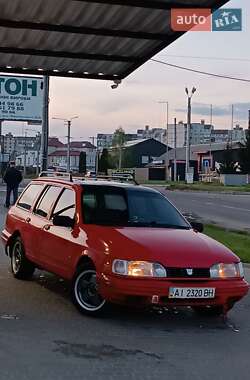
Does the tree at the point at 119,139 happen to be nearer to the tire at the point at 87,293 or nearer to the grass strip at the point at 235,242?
the grass strip at the point at 235,242

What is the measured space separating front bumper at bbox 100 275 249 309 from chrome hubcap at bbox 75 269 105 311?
380mm

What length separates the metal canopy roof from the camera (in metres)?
9.51

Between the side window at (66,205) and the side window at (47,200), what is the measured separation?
0.64ft

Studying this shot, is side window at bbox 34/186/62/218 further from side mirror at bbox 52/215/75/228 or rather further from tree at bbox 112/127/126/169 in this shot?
tree at bbox 112/127/126/169

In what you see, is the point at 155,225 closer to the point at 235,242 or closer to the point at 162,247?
the point at 162,247

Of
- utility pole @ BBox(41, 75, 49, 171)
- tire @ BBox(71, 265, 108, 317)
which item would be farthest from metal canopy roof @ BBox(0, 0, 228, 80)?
utility pole @ BBox(41, 75, 49, 171)

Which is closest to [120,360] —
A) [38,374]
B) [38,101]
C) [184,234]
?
[38,374]

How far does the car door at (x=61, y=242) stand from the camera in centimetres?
792

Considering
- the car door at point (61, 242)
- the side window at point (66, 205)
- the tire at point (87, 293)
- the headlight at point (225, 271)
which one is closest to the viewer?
the headlight at point (225, 271)

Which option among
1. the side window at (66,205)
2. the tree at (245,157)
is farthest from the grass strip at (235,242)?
the tree at (245,157)

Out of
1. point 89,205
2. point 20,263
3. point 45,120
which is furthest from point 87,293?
point 45,120

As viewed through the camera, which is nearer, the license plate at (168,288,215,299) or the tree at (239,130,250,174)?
the license plate at (168,288,215,299)

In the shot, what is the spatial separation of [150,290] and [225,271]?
36.5 inches

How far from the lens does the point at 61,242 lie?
8.18 meters
